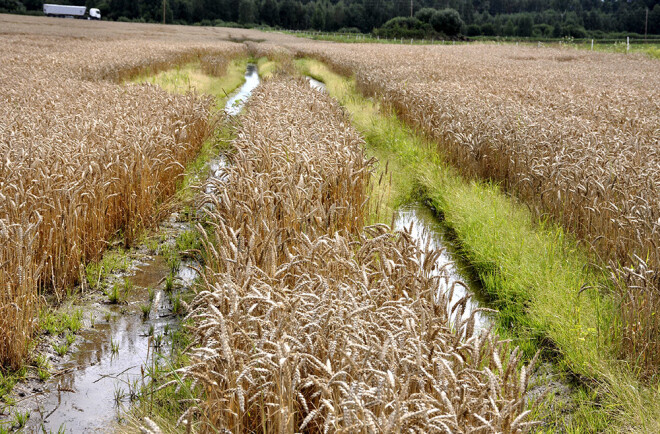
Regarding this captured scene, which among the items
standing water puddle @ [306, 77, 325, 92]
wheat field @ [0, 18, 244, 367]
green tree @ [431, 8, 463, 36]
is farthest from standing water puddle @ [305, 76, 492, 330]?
green tree @ [431, 8, 463, 36]

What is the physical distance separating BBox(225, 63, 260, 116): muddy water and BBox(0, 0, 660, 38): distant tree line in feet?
149

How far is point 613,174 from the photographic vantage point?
6.00 metres

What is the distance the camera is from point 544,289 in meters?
5.13

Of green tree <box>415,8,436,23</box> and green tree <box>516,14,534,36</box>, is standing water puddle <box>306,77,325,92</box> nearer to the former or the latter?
green tree <box>415,8,436,23</box>

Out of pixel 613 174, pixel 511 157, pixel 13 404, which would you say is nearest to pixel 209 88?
pixel 511 157

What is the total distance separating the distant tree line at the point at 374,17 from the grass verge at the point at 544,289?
6581cm

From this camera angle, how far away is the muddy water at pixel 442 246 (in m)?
5.31

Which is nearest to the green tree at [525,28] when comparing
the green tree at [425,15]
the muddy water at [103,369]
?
the green tree at [425,15]

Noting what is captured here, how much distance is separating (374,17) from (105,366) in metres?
97.2

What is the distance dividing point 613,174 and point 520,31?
86059 mm

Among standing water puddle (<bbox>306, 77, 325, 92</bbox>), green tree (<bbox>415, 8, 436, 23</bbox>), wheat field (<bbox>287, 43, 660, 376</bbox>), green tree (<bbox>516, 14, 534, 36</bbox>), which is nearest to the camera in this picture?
wheat field (<bbox>287, 43, 660, 376</bbox>)

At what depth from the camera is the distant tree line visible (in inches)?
3002

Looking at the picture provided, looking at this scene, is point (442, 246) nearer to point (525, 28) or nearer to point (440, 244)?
point (440, 244)

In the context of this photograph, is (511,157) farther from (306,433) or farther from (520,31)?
(520,31)
